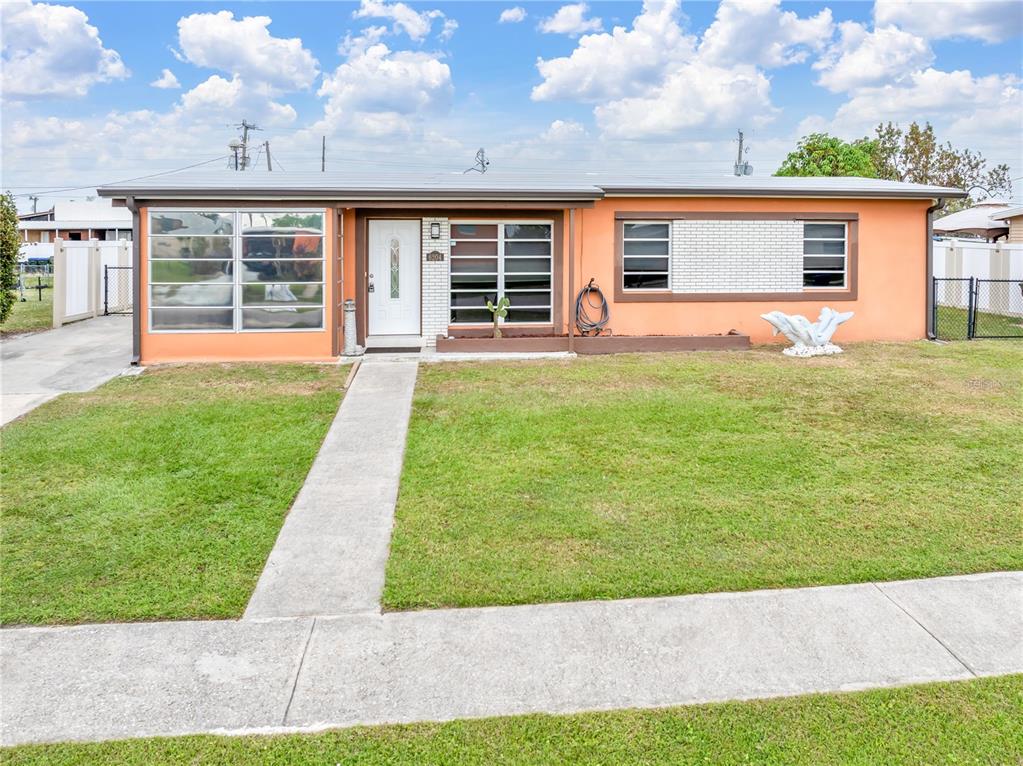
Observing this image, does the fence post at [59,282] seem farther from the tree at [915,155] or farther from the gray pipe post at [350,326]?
the tree at [915,155]

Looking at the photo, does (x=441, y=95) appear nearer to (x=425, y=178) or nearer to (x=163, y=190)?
(x=425, y=178)

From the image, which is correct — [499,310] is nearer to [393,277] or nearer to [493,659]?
[393,277]

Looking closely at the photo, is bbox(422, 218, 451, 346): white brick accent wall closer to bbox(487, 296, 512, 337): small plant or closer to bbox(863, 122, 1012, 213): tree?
bbox(487, 296, 512, 337): small plant

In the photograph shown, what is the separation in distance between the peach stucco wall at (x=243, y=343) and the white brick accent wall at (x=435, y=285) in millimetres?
1932

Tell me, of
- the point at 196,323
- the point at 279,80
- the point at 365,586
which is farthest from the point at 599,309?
the point at 279,80

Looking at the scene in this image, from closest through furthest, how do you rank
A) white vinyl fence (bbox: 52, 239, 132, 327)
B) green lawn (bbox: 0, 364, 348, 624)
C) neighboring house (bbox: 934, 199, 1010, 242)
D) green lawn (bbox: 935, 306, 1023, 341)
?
green lawn (bbox: 0, 364, 348, 624), green lawn (bbox: 935, 306, 1023, 341), white vinyl fence (bbox: 52, 239, 132, 327), neighboring house (bbox: 934, 199, 1010, 242)

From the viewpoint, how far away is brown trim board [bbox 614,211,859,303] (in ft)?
44.5

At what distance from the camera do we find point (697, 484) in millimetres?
6117

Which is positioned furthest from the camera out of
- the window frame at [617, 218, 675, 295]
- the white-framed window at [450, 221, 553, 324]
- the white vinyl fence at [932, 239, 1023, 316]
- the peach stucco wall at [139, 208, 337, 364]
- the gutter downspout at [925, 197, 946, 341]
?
the white vinyl fence at [932, 239, 1023, 316]

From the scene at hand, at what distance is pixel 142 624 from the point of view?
4.00m

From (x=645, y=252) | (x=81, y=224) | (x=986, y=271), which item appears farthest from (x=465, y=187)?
(x=81, y=224)

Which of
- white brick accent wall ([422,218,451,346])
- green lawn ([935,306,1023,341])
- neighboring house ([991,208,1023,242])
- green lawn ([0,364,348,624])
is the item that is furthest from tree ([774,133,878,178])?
green lawn ([0,364,348,624])

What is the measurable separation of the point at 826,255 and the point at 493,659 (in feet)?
41.8

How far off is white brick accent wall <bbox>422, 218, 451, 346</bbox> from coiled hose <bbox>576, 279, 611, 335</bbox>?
7.70 ft
